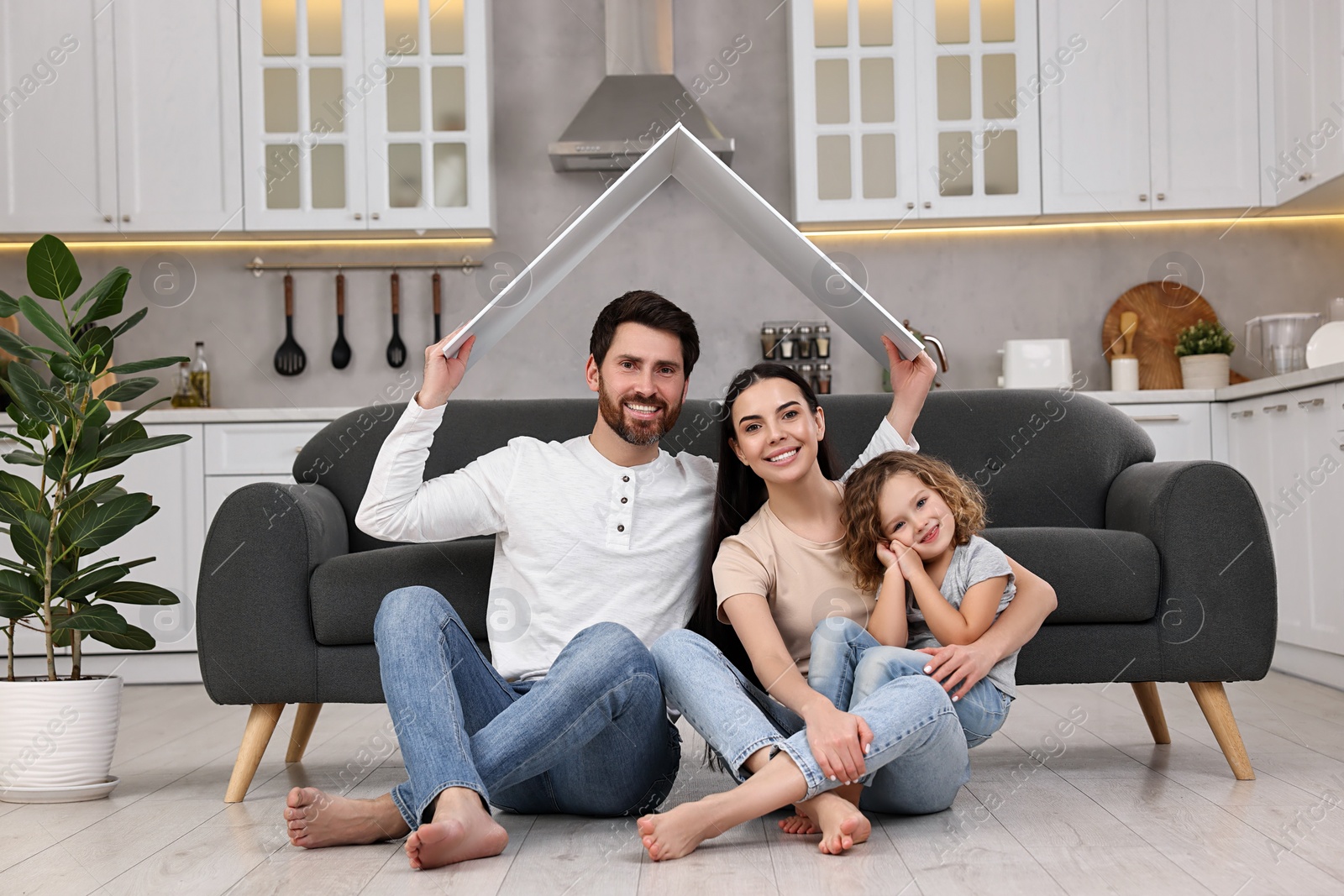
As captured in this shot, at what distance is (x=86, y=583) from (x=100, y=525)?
0.36 ft

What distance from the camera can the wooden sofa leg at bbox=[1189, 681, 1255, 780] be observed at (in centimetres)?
196

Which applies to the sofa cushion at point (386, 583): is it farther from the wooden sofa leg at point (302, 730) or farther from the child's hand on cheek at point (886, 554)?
the child's hand on cheek at point (886, 554)

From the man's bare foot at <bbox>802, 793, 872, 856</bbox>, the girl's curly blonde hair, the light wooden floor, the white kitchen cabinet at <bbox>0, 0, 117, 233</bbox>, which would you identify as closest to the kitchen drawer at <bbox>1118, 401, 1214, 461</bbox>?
the light wooden floor

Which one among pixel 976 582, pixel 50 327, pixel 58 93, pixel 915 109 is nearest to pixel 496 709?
pixel 976 582

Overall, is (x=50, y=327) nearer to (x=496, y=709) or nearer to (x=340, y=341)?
(x=496, y=709)

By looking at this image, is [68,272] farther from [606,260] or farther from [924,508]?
[606,260]

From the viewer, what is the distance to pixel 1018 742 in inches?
95.7

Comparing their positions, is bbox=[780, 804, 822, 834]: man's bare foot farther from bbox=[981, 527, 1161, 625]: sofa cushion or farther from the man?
bbox=[981, 527, 1161, 625]: sofa cushion

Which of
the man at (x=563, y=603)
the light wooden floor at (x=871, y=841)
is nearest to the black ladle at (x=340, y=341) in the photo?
the light wooden floor at (x=871, y=841)

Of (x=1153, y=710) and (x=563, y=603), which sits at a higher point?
(x=563, y=603)

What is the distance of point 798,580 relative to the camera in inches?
67.1

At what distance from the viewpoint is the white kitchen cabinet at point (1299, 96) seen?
367 cm

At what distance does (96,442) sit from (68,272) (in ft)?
1.07

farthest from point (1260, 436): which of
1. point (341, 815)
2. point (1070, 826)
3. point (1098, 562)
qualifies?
point (341, 815)
